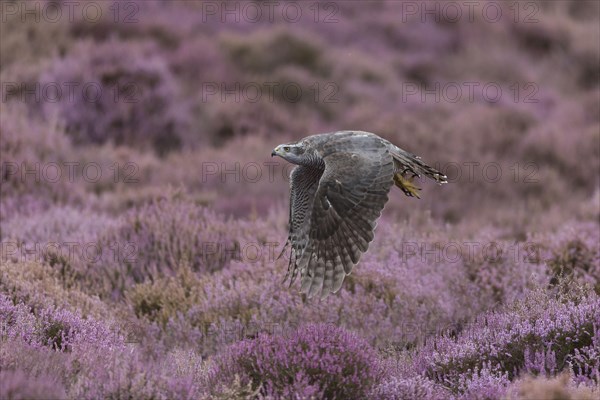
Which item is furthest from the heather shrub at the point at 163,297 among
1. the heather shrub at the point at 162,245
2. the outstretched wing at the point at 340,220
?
the outstretched wing at the point at 340,220

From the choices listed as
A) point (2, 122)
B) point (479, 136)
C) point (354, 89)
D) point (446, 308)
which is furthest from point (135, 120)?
point (446, 308)

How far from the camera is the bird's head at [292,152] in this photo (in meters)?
4.72

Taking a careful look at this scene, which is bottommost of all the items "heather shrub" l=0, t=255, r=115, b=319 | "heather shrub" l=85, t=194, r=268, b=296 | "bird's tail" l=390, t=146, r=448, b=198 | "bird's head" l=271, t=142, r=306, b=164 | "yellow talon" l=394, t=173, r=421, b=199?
"heather shrub" l=85, t=194, r=268, b=296

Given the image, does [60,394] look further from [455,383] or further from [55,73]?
[55,73]

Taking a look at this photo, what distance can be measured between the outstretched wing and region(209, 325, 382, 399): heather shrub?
34 cm

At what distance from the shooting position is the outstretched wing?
14.5 feet

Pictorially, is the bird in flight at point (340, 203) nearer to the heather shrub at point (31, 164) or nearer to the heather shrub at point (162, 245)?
the heather shrub at point (162, 245)

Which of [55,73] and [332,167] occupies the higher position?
[332,167]

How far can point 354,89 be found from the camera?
11227 millimetres

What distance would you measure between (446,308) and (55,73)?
594 cm

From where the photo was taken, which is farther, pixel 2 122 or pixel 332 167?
pixel 2 122

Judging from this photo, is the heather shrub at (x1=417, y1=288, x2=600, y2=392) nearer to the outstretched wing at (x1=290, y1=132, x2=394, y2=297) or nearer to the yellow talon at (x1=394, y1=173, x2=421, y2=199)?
the outstretched wing at (x1=290, y1=132, x2=394, y2=297)

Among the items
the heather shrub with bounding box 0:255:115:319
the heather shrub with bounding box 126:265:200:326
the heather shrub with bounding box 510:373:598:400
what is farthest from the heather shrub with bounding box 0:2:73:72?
the heather shrub with bounding box 510:373:598:400

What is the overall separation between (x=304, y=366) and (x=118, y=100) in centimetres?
597
